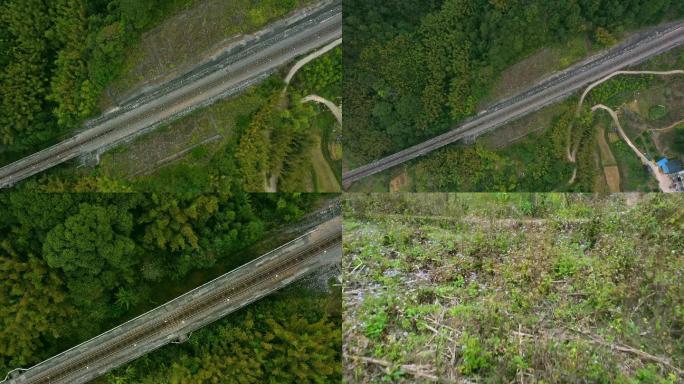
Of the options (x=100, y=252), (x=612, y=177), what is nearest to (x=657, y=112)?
(x=612, y=177)

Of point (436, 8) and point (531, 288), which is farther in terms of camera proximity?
point (436, 8)

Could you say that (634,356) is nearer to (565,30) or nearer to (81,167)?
(565,30)

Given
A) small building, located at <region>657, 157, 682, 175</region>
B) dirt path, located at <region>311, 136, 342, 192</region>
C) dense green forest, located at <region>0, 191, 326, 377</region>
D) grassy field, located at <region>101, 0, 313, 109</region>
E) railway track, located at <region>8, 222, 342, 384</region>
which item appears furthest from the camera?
small building, located at <region>657, 157, 682, 175</region>

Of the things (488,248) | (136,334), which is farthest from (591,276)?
(136,334)

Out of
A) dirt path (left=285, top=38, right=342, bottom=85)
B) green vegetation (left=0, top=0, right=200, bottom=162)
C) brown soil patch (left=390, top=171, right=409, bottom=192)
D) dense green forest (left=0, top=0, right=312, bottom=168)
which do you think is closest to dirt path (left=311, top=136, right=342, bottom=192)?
brown soil patch (left=390, top=171, right=409, bottom=192)

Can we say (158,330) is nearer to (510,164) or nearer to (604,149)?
(510,164)

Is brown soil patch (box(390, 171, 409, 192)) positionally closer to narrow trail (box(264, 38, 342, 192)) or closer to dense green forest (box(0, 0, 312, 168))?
narrow trail (box(264, 38, 342, 192))
